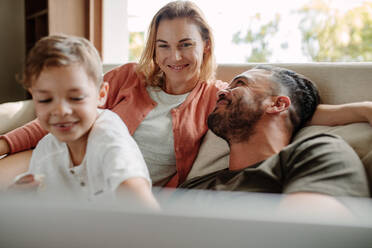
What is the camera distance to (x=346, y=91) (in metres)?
1.07

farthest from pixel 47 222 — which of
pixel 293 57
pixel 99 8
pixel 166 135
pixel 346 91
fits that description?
pixel 293 57

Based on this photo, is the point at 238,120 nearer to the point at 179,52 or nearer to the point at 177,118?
Result: the point at 177,118

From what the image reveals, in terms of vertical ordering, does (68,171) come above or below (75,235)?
below

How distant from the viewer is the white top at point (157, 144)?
3.37ft

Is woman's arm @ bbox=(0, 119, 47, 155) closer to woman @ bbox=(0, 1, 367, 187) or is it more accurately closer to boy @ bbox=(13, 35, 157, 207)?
woman @ bbox=(0, 1, 367, 187)

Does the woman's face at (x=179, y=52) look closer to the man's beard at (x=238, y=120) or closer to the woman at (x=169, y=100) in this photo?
the woman at (x=169, y=100)

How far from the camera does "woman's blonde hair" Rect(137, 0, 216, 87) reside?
1104mm

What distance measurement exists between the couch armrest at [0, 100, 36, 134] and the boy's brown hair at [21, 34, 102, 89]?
72 centimetres

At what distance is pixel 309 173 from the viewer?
0.67 meters

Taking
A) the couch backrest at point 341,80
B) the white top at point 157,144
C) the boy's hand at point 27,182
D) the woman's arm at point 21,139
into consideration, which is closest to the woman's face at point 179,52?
the white top at point 157,144

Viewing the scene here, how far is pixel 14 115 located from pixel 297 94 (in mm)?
1144

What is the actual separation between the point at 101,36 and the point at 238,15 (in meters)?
1.46

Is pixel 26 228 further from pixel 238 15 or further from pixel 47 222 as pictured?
pixel 238 15

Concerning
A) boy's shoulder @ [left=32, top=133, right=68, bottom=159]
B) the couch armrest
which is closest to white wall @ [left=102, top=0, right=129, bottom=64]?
the couch armrest
